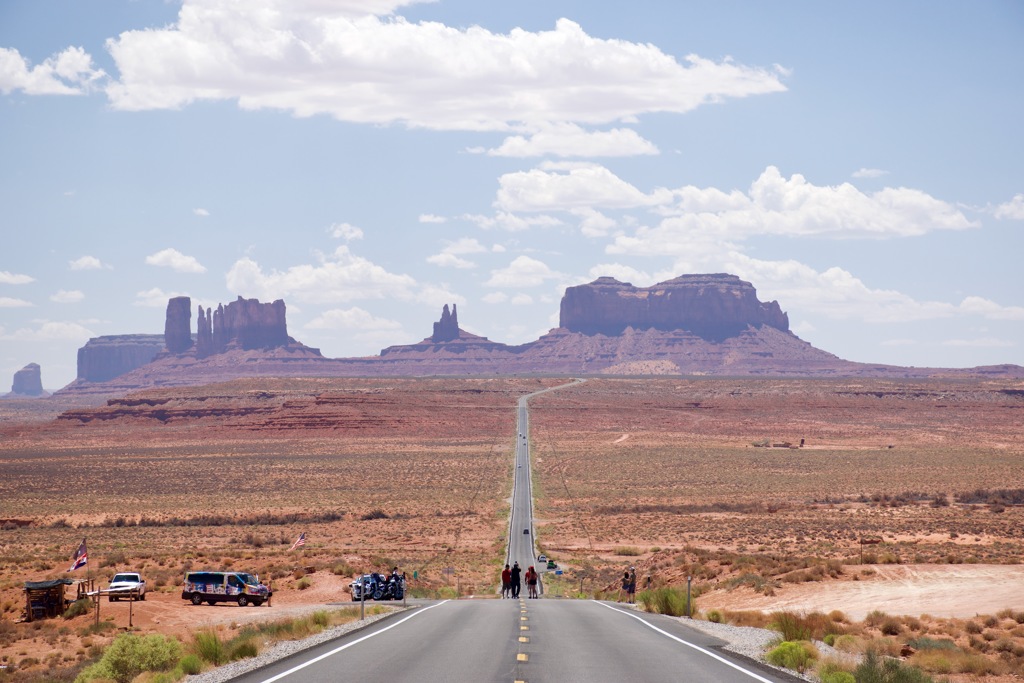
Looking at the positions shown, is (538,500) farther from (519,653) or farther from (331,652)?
(519,653)

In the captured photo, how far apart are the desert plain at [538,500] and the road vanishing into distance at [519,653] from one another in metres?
5.58

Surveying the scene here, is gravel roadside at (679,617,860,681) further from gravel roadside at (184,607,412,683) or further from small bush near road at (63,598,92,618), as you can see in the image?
small bush near road at (63,598,92,618)

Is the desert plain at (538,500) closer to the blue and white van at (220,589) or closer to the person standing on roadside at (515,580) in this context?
the blue and white van at (220,589)

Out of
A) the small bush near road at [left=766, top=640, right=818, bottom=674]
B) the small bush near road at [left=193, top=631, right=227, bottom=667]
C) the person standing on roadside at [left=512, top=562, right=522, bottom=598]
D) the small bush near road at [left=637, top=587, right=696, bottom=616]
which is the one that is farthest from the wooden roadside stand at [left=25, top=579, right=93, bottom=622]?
the small bush near road at [left=766, top=640, right=818, bottom=674]

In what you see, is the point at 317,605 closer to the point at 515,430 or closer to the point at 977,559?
the point at 977,559

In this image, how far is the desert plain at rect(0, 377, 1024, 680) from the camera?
3388 cm

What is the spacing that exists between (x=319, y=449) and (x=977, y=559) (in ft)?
295

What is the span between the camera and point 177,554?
47.4 metres

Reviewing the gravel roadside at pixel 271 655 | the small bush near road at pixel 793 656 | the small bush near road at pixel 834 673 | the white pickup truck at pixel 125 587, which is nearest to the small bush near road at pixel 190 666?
the gravel roadside at pixel 271 655

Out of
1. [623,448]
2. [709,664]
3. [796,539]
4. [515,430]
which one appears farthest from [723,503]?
[515,430]

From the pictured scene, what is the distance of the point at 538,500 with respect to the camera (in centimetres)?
7538

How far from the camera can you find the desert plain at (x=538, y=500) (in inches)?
1334

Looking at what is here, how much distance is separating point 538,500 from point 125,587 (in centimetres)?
4304

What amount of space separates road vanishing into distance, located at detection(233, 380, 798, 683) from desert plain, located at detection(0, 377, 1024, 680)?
5579mm
